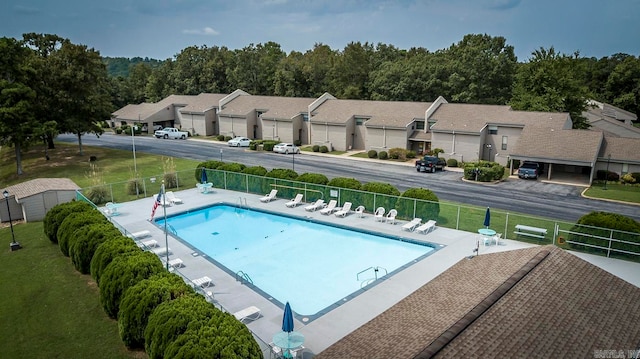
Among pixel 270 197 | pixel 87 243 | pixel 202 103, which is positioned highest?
pixel 202 103

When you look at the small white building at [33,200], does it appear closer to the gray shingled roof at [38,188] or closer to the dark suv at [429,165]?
the gray shingled roof at [38,188]

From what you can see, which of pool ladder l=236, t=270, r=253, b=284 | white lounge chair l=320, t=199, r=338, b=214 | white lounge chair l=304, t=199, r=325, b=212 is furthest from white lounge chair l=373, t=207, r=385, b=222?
pool ladder l=236, t=270, r=253, b=284

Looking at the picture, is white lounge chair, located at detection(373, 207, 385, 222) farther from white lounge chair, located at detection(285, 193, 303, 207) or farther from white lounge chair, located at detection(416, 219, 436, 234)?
white lounge chair, located at detection(285, 193, 303, 207)

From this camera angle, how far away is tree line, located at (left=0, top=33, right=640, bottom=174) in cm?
4112

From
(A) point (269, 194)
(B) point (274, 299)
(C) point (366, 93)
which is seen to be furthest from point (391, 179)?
(C) point (366, 93)

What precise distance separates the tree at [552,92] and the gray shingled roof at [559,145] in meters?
10.2

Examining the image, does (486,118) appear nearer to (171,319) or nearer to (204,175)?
(204,175)

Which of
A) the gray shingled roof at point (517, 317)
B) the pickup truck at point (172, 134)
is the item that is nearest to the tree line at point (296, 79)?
the pickup truck at point (172, 134)

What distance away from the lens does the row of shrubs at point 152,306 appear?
1066cm

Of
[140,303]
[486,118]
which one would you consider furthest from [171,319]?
[486,118]

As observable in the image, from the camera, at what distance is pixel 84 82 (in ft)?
152

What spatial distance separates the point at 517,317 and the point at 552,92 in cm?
4793

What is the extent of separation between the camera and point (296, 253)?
21844 millimetres

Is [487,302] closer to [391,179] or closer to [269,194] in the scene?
[269,194]
